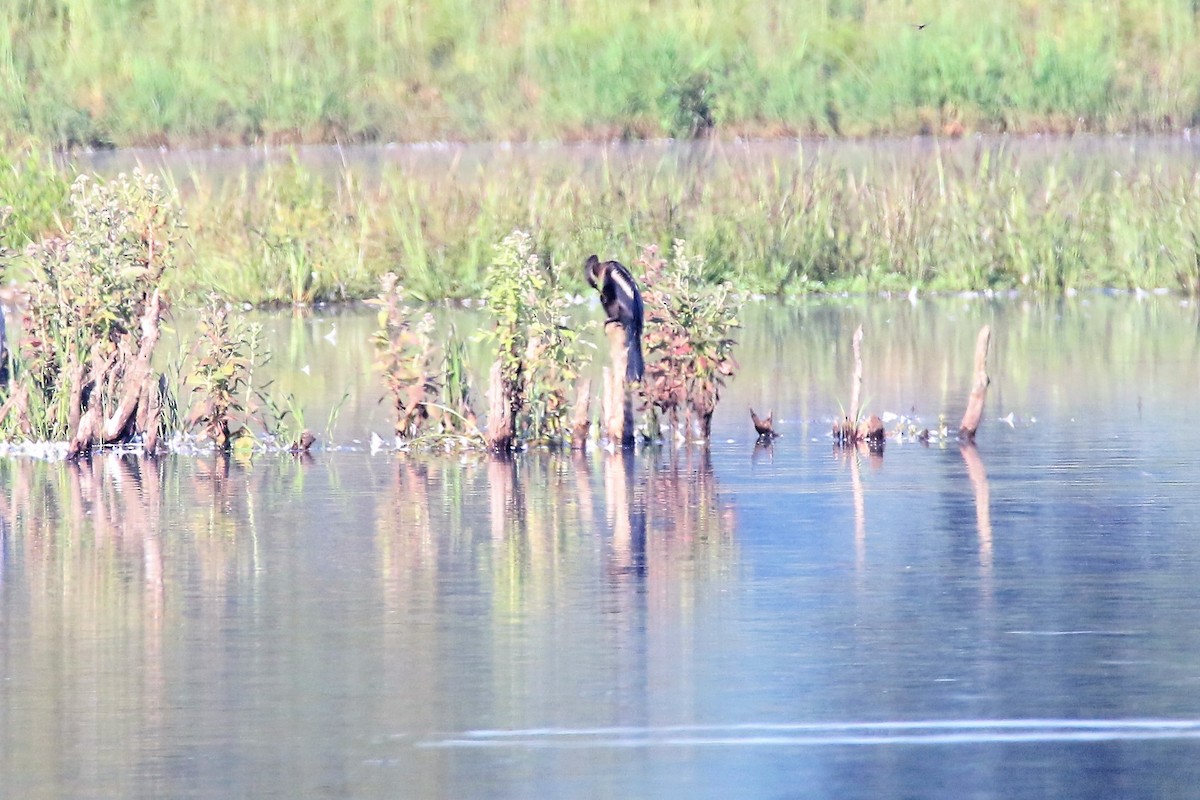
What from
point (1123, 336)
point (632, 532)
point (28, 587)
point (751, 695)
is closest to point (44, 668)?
point (28, 587)

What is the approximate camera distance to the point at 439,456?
1245 centimetres

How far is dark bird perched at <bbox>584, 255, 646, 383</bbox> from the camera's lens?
12.3m

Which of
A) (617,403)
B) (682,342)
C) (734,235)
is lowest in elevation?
(617,403)

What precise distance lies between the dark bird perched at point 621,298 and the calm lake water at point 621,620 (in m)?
0.58

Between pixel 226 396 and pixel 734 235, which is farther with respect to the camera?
pixel 734 235

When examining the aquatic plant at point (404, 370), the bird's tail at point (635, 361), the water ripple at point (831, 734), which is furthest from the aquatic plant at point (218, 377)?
the water ripple at point (831, 734)

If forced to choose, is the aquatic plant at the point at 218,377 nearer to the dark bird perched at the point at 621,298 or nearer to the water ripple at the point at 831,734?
the dark bird perched at the point at 621,298

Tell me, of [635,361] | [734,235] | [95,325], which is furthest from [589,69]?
[635,361]

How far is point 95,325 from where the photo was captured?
12.8 m

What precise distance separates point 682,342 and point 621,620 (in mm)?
4128

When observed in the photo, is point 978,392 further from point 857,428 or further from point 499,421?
point 499,421

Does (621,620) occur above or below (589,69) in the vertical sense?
below

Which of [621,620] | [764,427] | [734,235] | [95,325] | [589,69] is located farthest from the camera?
[589,69]

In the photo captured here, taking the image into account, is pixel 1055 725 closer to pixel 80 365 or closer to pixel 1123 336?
pixel 80 365
